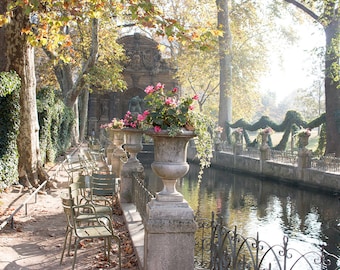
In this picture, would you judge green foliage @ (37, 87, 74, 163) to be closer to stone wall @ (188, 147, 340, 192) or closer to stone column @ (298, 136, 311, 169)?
stone wall @ (188, 147, 340, 192)

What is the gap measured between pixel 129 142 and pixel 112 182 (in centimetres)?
98

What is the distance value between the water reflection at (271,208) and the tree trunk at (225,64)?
11.3 m

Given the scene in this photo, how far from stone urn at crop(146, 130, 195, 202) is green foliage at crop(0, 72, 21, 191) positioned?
642cm

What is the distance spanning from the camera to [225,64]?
109ft

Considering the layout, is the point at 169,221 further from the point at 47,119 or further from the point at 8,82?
the point at 47,119

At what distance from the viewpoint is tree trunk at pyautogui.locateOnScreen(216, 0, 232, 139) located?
31234mm

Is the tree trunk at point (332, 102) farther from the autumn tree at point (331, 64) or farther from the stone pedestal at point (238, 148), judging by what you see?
the stone pedestal at point (238, 148)

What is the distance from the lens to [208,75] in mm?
40875

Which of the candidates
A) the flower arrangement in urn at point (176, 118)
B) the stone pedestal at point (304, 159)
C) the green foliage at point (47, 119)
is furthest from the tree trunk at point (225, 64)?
the flower arrangement in urn at point (176, 118)

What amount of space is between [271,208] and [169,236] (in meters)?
10.6

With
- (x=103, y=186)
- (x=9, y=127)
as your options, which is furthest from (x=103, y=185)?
(x=9, y=127)

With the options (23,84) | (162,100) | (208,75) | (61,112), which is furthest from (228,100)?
(162,100)

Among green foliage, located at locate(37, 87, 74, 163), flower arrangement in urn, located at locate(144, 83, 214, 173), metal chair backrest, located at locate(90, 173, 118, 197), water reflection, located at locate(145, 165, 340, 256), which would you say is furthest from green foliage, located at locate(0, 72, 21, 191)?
flower arrangement in urn, located at locate(144, 83, 214, 173)

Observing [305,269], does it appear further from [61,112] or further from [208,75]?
[208,75]
